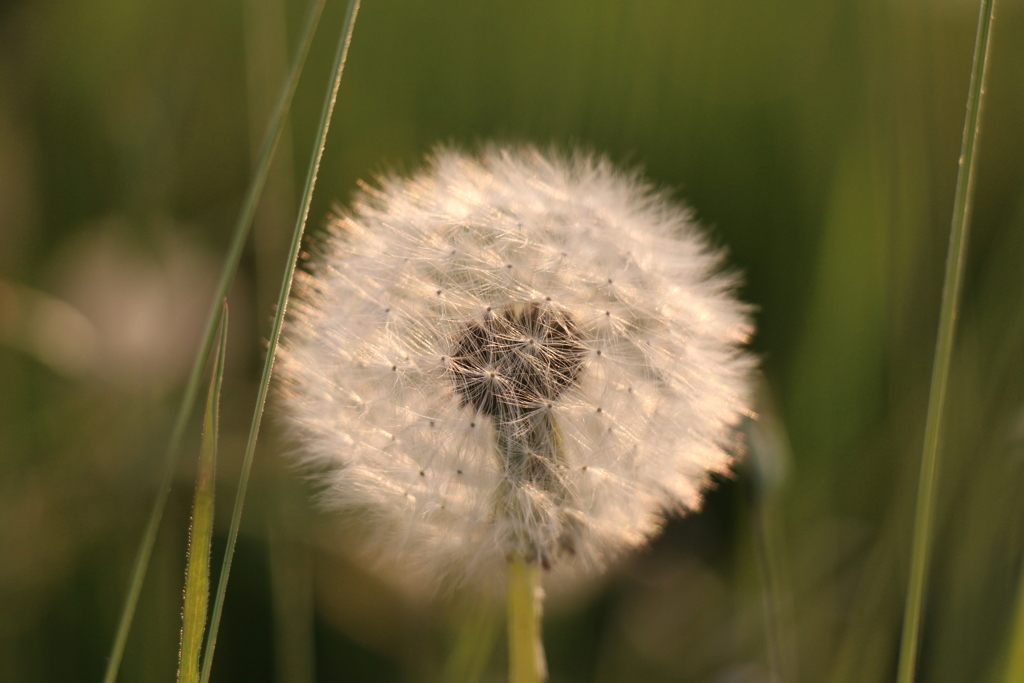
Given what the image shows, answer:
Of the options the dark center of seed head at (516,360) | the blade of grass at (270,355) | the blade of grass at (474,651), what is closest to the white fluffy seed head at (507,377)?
the dark center of seed head at (516,360)

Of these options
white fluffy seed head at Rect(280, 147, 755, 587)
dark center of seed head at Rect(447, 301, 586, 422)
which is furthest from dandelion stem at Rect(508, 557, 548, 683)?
dark center of seed head at Rect(447, 301, 586, 422)

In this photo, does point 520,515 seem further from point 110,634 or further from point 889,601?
point 110,634

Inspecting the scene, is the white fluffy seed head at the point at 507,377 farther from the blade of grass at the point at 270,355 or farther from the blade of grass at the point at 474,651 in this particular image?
the blade of grass at the point at 270,355

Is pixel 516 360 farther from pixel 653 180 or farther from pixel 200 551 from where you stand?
pixel 653 180

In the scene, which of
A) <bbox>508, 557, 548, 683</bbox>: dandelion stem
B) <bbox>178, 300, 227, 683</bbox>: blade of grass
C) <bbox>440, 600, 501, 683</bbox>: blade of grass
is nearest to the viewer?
<bbox>178, 300, 227, 683</bbox>: blade of grass

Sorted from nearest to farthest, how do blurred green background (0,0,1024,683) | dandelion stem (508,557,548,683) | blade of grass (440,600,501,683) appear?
1. dandelion stem (508,557,548,683)
2. blade of grass (440,600,501,683)
3. blurred green background (0,0,1024,683)

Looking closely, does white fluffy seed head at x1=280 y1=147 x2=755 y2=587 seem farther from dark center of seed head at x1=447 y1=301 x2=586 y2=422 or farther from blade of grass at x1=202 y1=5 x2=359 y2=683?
blade of grass at x1=202 y1=5 x2=359 y2=683
